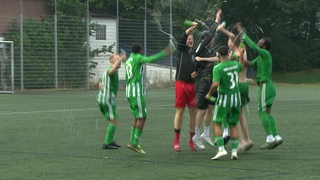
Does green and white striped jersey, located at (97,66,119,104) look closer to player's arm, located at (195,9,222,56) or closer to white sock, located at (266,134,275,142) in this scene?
player's arm, located at (195,9,222,56)

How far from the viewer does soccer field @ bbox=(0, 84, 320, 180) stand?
1063cm

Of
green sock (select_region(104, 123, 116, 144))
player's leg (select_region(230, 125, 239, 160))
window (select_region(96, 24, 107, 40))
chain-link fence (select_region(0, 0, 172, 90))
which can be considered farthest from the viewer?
window (select_region(96, 24, 107, 40))

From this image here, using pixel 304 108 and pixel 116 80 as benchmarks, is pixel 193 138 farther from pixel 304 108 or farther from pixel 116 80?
pixel 304 108

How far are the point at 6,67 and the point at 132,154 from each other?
27499 millimetres

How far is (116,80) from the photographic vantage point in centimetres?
1417

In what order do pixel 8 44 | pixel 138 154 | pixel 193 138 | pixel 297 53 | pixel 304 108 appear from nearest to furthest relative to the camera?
pixel 138 154
pixel 193 138
pixel 304 108
pixel 8 44
pixel 297 53

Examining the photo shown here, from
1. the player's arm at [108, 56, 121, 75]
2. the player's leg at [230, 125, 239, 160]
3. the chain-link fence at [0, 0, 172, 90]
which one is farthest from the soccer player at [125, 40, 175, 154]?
the chain-link fence at [0, 0, 172, 90]

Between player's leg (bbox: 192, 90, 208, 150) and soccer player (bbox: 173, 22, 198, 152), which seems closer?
soccer player (bbox: 173, 22, 198, 152)

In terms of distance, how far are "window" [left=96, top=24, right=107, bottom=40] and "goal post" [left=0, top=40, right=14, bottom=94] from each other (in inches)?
280

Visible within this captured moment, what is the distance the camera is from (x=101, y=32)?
4569 centimetres

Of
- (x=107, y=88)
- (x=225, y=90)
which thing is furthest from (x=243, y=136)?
(x=107, y=88)

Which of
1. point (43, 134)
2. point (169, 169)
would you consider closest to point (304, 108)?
point (43, 134)

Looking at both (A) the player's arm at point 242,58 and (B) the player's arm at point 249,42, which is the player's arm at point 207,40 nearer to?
(B) the player's arm at point 249,42

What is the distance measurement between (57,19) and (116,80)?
29.3 m
